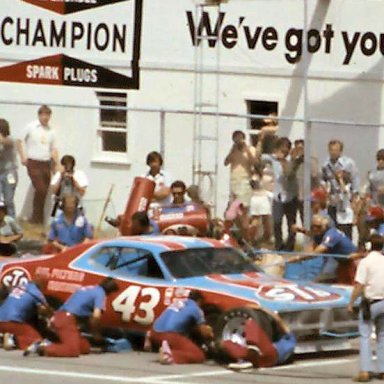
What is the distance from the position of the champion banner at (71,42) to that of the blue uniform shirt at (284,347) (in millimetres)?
11987

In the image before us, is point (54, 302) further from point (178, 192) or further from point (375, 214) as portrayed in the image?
point (178, 192)

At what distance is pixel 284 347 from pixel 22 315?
295cm

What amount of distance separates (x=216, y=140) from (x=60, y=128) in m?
2.40

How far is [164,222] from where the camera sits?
23344 mm

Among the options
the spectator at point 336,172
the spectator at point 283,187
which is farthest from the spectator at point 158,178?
the spectator at point 336,172

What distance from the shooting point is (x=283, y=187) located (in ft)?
80.0

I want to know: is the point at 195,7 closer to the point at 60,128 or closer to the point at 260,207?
the point at 60,128

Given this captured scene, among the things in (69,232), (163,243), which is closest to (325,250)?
(163,243)

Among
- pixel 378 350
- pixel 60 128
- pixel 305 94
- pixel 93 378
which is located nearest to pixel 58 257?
pixel 93 378

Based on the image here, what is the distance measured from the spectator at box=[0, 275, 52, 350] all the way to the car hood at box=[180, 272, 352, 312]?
163cm

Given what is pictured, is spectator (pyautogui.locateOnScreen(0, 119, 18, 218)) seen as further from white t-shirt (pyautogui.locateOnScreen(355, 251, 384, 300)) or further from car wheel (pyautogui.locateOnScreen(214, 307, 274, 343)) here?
white t-shirt (pyautogui.locateOnScreen(355, 251, 384, 300))

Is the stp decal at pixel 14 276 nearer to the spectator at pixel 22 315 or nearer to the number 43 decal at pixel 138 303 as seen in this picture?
the spectator at pixel 22 315

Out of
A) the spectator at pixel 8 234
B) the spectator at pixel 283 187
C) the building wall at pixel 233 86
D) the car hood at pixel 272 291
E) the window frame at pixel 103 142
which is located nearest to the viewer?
the car hood at pixel 272 291

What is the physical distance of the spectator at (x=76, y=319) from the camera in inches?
746
